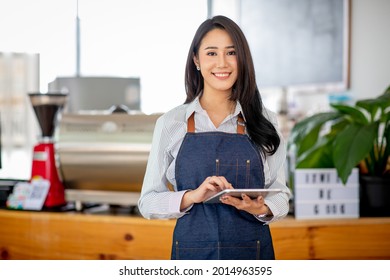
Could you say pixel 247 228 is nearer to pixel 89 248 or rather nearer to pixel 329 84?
pixel 89 248

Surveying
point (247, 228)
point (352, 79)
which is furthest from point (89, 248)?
point (352, 79)

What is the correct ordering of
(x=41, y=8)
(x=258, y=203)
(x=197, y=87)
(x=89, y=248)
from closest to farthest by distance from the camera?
(x=258, y=203), (x=197, y=87), (x=41, y=8), (x=89, y=248)

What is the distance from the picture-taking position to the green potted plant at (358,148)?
109 centimetres

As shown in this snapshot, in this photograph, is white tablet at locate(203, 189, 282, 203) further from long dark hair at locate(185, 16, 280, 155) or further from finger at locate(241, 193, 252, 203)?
long dark hair at locate(185, 16, 280, 155)

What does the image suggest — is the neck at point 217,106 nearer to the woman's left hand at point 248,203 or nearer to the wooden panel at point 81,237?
the woman's left hand at point 248,203

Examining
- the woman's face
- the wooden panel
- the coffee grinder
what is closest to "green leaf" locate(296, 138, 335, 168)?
the wooden panel

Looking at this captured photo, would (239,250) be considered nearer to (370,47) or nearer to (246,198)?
(246,198)

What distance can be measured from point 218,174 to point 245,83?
0.15 m

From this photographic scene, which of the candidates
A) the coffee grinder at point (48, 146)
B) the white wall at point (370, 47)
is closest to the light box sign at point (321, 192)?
the coffee grinder at point (48, 146)

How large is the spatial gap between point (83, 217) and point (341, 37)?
4.67ft

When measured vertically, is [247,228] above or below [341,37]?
below

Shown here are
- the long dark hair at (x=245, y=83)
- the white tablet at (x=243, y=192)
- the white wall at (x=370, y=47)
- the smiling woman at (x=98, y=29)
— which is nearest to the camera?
the white tablet at (x=243, y=192)

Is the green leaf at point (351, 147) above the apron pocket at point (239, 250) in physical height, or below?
above

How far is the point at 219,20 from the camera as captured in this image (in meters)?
0.77
